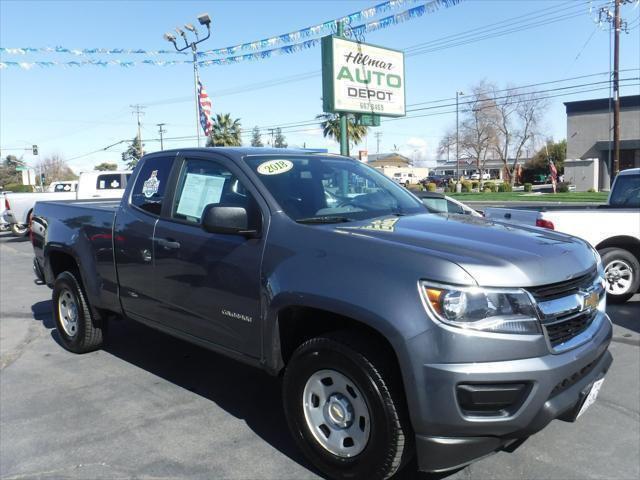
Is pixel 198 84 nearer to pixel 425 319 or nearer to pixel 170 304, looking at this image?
pixel 170 304

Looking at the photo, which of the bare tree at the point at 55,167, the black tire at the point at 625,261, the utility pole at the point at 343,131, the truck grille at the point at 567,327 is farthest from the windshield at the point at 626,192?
the bare tree at the point at 55,167

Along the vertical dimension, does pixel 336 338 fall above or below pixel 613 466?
above

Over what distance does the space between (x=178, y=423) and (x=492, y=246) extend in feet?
8.28

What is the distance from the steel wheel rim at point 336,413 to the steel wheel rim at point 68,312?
322 centimetres

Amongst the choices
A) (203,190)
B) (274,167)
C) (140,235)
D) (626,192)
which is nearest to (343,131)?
(626,192)

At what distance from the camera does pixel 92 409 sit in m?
4.28

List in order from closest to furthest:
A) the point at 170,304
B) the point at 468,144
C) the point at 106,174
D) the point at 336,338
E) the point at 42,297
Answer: the point at 336,338 < the point at 170,304 < the point at 42,297 < the point at 106,174 < the point at 468,144

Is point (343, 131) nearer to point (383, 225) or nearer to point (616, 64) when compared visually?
point (383, 225)

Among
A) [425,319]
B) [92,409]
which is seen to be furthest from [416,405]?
[92,409]

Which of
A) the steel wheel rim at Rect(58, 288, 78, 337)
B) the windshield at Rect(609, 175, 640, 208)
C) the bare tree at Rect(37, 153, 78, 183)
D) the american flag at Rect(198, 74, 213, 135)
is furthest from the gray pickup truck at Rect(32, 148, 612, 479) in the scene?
the bare tree at Rect(37, 153, 78, 183)

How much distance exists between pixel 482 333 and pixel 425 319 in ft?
0.87

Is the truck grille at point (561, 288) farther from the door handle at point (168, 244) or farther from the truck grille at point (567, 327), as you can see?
the door handle at point (168, 244)

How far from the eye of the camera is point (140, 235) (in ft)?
14.4

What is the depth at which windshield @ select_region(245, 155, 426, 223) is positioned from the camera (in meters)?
3.62
